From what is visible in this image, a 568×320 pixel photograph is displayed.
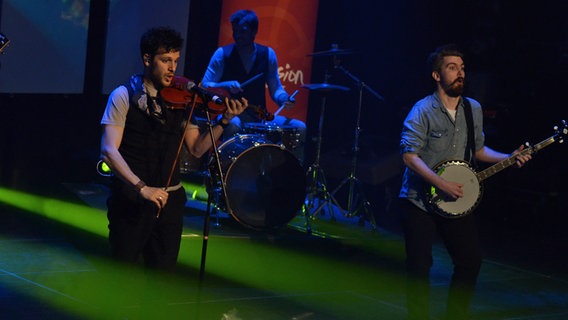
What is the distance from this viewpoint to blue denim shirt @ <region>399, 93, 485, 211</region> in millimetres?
5898

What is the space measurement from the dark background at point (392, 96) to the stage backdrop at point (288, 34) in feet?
1.35

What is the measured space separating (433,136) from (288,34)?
20.1 ft

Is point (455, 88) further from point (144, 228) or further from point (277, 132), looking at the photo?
point (277, 132)

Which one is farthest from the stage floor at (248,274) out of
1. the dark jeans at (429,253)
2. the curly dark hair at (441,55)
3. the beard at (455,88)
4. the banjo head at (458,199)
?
the curly dark hair at (441,55)

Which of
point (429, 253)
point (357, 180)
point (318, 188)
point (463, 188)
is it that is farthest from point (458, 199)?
point (318, 188)

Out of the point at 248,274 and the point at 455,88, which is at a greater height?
the point at 455,88

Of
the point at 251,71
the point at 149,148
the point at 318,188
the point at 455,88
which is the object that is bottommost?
the point at 318,188

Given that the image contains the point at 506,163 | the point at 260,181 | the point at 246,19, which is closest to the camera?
the point at 506,163

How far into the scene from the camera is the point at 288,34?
38.7 feet

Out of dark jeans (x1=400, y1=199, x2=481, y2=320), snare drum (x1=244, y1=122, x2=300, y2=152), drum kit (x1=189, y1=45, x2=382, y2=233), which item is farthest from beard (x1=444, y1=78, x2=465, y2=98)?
snare drum (x1=244, y1=122, x2=300, y2=152)

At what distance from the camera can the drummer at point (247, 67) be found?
962 centimetres

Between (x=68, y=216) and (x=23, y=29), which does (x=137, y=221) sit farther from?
(x=23, y=29)

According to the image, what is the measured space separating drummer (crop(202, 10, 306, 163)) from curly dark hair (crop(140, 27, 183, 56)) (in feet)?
14.2

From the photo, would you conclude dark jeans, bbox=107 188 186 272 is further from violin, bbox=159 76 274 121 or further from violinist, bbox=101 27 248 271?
violin, bbox=159 76 274 121
